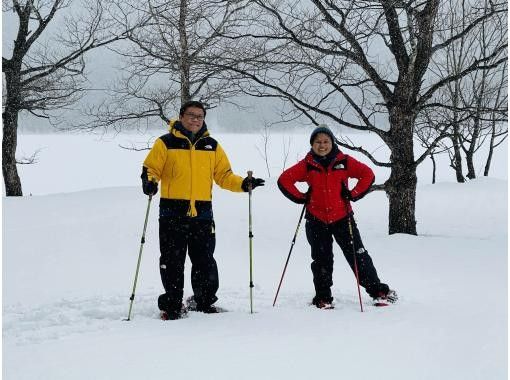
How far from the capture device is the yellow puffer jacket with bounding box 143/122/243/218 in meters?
4.82

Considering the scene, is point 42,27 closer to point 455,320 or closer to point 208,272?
point 208,272

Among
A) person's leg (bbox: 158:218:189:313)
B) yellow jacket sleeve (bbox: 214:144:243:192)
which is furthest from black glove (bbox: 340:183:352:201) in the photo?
person's leg (bbox: 158:218:189:313)

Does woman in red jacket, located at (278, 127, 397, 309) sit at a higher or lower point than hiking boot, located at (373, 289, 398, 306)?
higher

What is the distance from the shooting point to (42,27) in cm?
1717

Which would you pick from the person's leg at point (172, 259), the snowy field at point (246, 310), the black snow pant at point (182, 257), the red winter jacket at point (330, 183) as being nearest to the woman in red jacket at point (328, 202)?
the red winter jacket at point (330, 183)

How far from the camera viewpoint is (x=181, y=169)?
15.9 feet

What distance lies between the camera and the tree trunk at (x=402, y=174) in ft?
30.7

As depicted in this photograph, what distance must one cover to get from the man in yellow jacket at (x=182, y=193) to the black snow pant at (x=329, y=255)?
32.9 inches

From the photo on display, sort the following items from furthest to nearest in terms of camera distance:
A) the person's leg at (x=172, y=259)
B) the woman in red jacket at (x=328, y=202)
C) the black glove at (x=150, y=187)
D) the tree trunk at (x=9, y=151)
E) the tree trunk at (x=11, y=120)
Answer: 1. the tree trunk at (x=9, y=151)
2. the tree trunk at (x=11, y=120)
3. the woman in red jacket at (x=328, y=202)
4. the person's leg at (x=172, y=259)
5. the black glove at (x=150, y=187)

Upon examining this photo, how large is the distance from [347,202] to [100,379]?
2972mm

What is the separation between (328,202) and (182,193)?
145 centimetres

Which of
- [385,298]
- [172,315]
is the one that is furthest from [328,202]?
[172,315]

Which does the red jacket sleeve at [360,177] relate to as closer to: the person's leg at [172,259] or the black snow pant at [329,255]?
the black snow pant at [329,255]

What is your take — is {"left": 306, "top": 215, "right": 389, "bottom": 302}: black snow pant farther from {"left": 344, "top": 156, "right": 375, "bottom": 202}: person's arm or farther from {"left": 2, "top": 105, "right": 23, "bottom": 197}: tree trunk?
{"left": 2, "top": 105, "right": 23, "bottom": 197}: tree trunk
